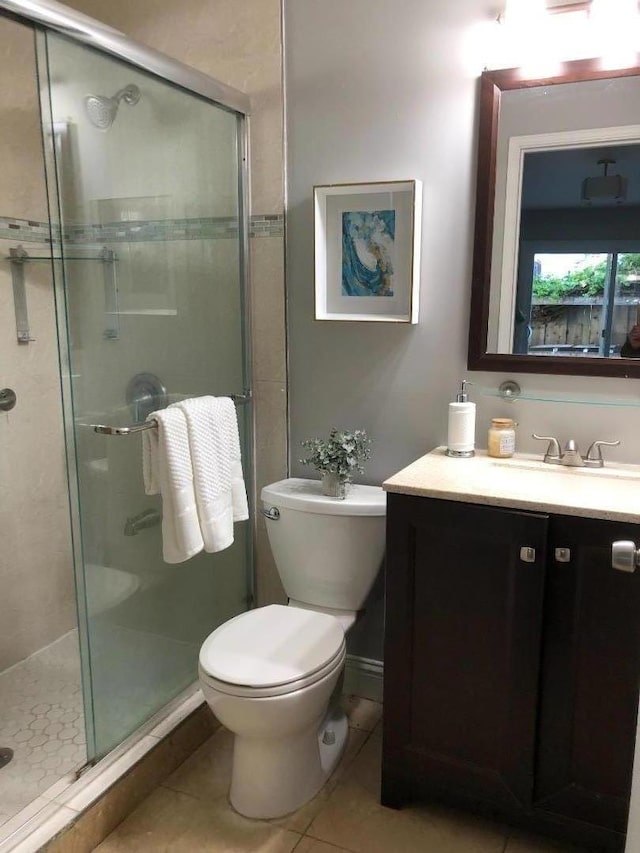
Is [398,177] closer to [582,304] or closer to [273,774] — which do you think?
[582,304]

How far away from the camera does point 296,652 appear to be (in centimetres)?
178

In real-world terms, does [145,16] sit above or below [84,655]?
above

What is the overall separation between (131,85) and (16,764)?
6.01 ft

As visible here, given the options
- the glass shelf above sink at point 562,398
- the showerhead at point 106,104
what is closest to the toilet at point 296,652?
the glass shelf above sink at point 562,398

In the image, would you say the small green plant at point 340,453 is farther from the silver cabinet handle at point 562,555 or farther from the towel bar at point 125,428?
the silver cabinet handle at point 562,555

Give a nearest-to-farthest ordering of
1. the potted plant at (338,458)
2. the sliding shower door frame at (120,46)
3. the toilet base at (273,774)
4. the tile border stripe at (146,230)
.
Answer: the sliding shower door frame at (120,46), the tile border stripe at (146,230), the toilet base at (273,774), the potted plant at (338,458)

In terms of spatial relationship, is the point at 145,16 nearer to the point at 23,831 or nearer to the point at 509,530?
the point at 509,530

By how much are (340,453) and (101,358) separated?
0.71 meters

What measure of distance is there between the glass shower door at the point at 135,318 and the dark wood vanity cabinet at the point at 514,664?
708 millimetres

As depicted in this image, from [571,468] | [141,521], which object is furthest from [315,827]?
[571,468]

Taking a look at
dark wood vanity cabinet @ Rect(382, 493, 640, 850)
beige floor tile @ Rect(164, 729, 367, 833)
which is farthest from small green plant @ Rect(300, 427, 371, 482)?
beige floor tile @ Rect(164, 729, 367, 833)

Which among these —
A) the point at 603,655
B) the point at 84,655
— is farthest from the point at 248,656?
the point at 603,655

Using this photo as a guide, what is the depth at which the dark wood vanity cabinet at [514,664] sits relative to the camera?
1.51 meters

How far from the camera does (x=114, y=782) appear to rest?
Result: 1.77 meters
